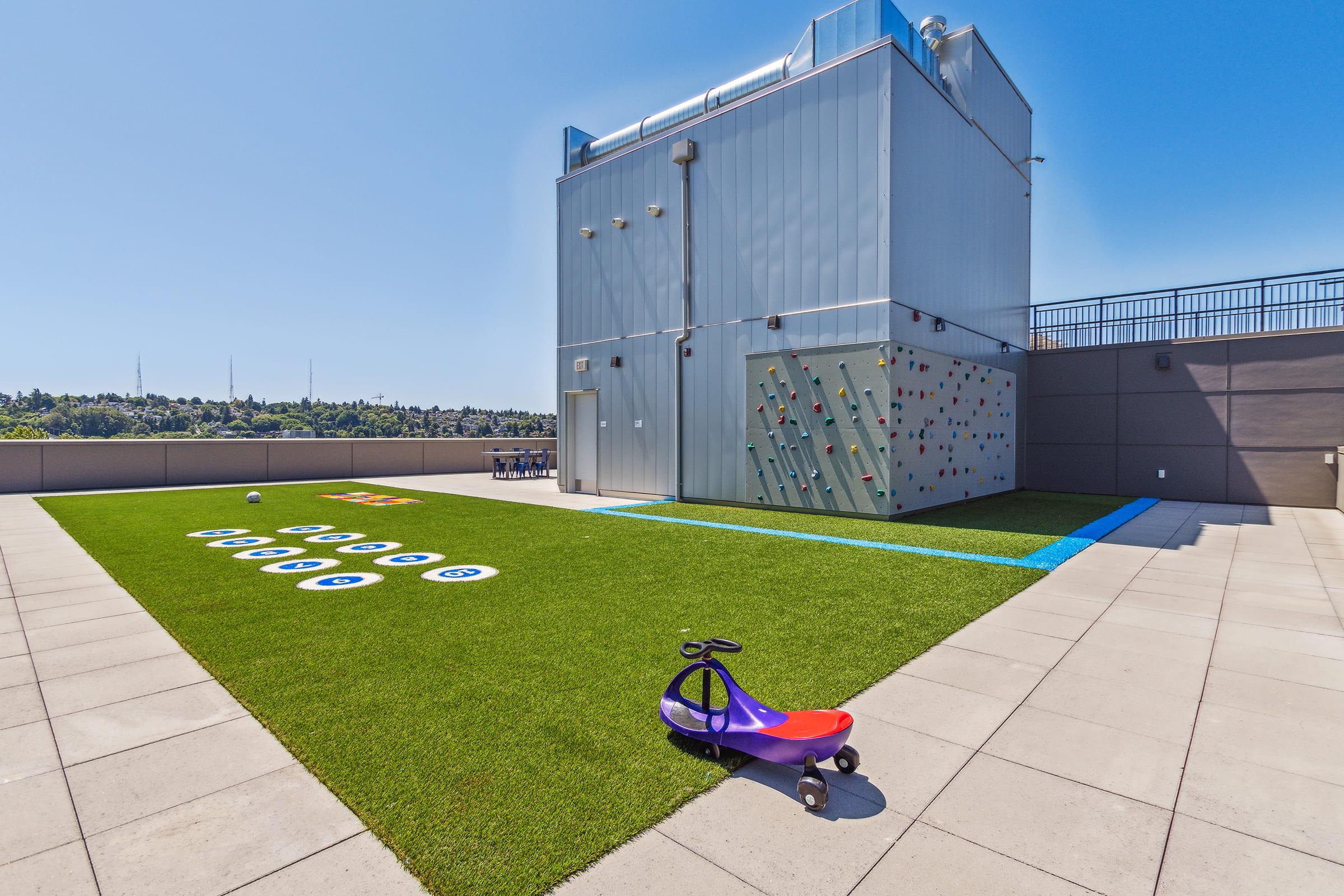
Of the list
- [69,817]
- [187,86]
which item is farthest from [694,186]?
[69,817]

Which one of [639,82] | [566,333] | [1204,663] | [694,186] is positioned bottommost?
[1204,663]

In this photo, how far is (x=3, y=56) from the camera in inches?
420

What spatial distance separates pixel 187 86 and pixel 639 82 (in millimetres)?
9270

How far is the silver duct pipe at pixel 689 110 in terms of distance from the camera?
1125cm

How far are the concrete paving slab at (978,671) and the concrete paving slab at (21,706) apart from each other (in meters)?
4.49

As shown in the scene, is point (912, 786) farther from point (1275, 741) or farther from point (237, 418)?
point (237, 418)

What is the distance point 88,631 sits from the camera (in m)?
4.16

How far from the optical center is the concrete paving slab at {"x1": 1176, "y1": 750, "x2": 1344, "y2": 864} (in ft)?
6.58

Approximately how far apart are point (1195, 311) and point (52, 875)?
18.2 metres

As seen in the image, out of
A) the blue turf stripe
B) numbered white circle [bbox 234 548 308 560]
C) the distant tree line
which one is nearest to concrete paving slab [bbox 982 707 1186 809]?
the blue turf stripe

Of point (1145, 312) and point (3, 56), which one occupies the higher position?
point (3, 56)

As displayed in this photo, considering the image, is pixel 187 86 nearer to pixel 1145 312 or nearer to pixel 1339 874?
pixel 1339 874

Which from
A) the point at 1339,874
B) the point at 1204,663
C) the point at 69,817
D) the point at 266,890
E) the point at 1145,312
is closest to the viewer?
the point at 266,890

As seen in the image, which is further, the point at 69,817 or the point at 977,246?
the point at 977,246
